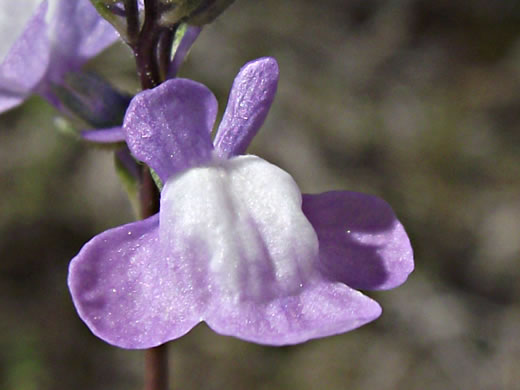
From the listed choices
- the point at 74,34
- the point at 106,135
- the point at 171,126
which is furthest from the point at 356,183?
the point at 171,126

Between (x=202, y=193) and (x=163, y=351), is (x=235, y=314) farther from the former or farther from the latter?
(x=163, y=351)

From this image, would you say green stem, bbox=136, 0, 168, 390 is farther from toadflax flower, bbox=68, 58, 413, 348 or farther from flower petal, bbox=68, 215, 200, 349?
flower petal, bbox=68, 215, 200, 349

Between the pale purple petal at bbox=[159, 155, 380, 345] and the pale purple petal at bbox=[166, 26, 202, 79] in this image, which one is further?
the pale purple petal at bbox=[166, 26, 202, 79]

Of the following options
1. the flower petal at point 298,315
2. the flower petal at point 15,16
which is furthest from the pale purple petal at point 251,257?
the flower petal at point 15,16

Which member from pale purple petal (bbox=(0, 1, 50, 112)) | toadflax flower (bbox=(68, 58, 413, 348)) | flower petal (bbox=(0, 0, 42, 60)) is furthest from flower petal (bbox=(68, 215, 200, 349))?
flower petal (bbox=(0, 0, 42, 60))

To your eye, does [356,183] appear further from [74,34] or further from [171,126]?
[171,126]

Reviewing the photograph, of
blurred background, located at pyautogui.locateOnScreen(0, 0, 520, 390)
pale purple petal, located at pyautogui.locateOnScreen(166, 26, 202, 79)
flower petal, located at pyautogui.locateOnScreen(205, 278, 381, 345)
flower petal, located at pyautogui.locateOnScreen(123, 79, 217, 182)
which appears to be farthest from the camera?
blurred background, located at pyautogui.locateOnScreen(0, 0, 520, 390)
